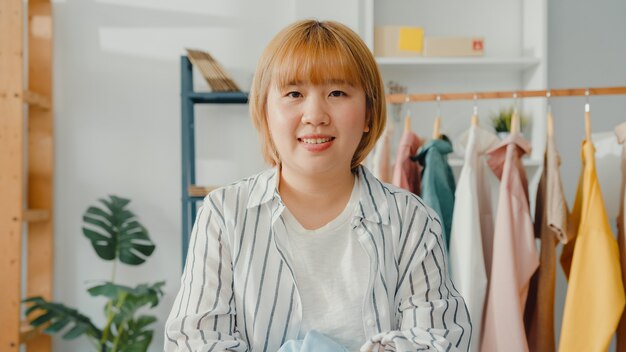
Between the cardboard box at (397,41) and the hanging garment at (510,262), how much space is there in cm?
83

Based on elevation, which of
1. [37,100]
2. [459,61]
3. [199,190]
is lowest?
[199,190]

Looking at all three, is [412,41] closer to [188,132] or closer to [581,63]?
[581,63]

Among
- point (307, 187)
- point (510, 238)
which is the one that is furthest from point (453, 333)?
point (510, 238)

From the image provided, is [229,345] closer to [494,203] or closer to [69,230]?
[494,203]

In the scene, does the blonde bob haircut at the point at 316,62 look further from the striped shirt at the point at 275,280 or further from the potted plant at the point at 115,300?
the potted plant at the point at 115,300

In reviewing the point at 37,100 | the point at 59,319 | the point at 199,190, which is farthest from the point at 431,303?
the point at 37,100

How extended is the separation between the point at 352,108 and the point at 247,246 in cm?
28

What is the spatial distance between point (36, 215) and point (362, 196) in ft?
6.47

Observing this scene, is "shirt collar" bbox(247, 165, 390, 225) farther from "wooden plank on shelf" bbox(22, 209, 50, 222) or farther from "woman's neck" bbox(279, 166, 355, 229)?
"wooden plank on shelf" bbox(22, 209, 50, 222)

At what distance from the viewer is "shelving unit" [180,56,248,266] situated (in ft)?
9.08

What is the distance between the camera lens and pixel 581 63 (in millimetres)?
3047

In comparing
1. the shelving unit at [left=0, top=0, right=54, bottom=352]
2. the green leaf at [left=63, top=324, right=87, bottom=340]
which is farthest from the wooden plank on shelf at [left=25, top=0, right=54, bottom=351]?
the green leaf at [left=63, top=324, right=87, bottom=340]

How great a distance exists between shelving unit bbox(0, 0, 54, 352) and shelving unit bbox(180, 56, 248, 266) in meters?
0.59

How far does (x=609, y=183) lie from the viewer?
2.22 meters
